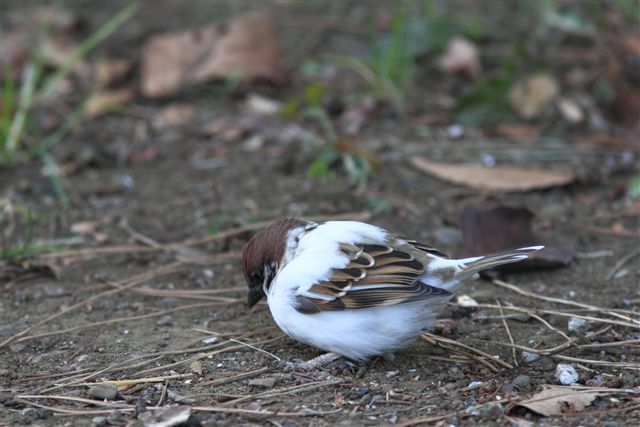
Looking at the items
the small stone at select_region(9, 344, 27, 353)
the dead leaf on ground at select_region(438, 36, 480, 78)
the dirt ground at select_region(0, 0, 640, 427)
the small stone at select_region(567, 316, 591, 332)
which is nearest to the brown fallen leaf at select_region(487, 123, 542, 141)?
the dirt ground at select_region(0, 0, 640, 427)

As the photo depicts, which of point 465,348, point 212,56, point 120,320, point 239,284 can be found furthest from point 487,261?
point 212,56

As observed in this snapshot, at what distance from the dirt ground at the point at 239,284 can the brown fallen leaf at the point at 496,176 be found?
2.8 inches

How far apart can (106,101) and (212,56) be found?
39.3 inches

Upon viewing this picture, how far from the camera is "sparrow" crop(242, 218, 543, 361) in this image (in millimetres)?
3893

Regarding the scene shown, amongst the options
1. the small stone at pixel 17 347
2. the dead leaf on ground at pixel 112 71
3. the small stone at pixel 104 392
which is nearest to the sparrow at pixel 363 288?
the small stone at pixel 104 392

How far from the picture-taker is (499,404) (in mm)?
3482

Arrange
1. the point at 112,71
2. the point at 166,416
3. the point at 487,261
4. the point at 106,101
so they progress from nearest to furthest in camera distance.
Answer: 1. the point at 166,416
2. the point at 487,261
3. the point at 106,101
4. the point at 112,71

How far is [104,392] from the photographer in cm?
371

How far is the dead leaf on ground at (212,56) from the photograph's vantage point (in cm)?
777

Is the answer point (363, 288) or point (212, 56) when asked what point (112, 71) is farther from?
point (363, 288)

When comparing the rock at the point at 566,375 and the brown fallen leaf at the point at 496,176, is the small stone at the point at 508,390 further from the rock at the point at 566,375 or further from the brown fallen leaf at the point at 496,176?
the brown fallen leaf at the point at 496,176

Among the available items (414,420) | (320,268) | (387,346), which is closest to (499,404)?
(414,420)

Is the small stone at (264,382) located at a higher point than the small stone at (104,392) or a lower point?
lower

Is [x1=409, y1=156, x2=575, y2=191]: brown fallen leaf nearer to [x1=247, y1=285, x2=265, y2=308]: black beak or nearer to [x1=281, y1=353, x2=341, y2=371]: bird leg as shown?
[x1=247, y1=285, x2=265, y2=308]: black beak
